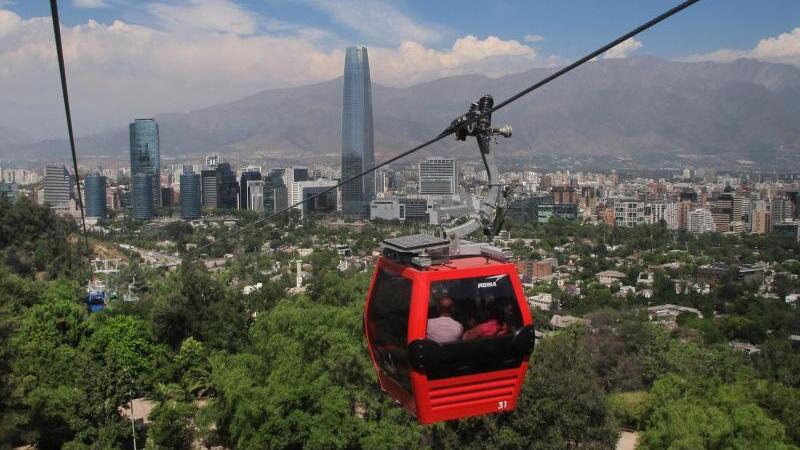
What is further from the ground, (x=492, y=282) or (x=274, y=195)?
(x=492, y=282)

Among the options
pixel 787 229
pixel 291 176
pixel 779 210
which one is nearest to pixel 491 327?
pixel 787 229

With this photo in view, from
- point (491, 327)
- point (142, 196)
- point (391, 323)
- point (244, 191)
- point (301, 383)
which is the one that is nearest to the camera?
point (491, 327)

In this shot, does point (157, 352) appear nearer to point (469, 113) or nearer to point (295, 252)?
point (469, 113)

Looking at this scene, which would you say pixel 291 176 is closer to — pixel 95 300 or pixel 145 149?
pixel 145 149

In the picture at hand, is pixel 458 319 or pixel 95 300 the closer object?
pixel 458 319

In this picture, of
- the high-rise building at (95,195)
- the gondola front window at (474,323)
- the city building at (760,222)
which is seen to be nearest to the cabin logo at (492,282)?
the gondola front window at (474,323)

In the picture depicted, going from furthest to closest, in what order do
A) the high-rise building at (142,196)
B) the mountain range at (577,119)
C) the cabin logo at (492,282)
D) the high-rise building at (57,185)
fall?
the mountain range at (577,119) → the high-rise building at (57,185) → the high-rise building at (142,196) → the cabin logo at (492,282)

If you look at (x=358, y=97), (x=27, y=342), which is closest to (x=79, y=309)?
(x=27, y=342)

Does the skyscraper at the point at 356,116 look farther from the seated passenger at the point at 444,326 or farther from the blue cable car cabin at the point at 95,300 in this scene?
the seated passenger at the point at 444,326
